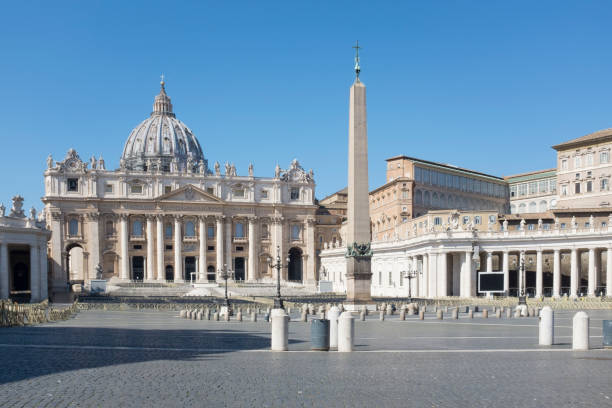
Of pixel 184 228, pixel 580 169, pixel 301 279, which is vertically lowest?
pixel 301 279

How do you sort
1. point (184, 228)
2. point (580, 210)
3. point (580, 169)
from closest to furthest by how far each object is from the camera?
1. point (580, 210)
2. point (580, 169)
3. point (184, 228)

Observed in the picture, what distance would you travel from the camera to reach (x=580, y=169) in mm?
77312

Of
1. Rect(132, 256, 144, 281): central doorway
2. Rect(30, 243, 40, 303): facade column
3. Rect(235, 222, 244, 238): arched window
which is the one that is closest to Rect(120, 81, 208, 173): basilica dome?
Rect(235, 222, 244, 238): arched window

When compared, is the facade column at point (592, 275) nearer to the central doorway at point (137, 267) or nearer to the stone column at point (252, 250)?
the stone column at point (252, 250)

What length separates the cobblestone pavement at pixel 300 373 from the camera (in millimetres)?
9742

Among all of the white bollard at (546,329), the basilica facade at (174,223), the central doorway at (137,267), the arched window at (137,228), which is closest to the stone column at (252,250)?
the basilica facade at (174,223)

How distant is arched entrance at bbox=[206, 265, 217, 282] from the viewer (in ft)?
335

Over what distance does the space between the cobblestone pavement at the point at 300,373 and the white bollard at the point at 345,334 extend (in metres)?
0.32

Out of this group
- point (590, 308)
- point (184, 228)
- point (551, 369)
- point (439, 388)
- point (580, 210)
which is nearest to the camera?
point (439, 388)

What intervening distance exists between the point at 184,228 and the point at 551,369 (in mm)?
91897

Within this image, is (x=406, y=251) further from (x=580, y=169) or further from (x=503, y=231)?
(x=580, y=169)

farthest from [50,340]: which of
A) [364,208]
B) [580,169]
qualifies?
[580,169]

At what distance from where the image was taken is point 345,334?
51.7ft

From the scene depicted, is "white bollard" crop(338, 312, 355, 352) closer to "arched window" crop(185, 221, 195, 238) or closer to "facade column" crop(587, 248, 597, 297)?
"facade column" crop(587, 248, 597, 297)
